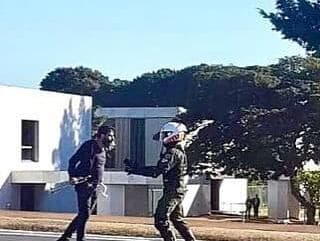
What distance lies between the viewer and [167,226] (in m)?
11.4

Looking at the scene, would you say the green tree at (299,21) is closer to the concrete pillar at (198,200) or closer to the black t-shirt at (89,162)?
the concrete pillar at (198,200)

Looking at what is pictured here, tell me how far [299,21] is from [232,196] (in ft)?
76.0

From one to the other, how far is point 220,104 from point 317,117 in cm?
623

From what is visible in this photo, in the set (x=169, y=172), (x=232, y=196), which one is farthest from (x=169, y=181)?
(x=232, y=196)

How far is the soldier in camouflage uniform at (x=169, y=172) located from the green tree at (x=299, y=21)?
18.6 meters

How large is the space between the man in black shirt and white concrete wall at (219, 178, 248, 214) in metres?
37.0

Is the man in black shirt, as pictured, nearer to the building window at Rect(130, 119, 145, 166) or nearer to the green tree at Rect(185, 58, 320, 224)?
the green tree at Rect(185, 58, 320, 224)

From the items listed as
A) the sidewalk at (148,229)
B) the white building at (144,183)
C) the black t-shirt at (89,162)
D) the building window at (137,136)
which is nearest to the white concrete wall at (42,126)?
the white building at (144,183)

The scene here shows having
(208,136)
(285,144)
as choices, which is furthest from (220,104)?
(285,144)

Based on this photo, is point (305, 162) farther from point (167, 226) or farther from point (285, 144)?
point (167, 226)

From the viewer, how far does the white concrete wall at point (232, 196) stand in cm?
5022

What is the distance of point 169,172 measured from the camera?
1130 centimetres

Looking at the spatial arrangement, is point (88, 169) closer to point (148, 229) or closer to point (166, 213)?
point (166, 213)

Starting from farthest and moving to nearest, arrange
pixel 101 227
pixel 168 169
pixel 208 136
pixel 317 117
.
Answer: pixel 208 136 → pixel 317 117 → pixel 101 227 → pixel 168 169
